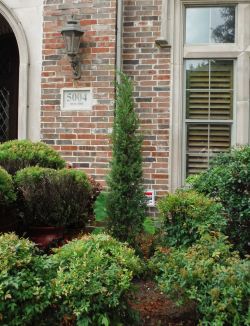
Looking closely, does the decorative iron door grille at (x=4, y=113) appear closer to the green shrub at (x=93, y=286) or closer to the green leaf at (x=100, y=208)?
the green leaf at (x=100, y=208)

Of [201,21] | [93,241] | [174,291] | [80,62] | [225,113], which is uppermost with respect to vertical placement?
[201,21]

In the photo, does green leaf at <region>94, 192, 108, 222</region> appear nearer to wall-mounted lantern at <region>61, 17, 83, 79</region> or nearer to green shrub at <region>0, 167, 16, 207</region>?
green shrub at <region>0, 167, 16, 207</region>

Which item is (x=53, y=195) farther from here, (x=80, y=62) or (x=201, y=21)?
(x=201, y=21)

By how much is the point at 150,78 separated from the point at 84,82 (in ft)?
2.82

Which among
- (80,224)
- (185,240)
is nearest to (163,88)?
(80,224)

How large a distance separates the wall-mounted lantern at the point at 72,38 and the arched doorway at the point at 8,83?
1866 mm

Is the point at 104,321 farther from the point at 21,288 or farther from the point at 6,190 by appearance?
the point at 6,190

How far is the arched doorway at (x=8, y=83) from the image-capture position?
8844 millimetres

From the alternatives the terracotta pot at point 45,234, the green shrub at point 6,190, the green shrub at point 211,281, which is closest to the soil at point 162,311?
the green shrub at point 211,281

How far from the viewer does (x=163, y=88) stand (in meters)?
7.38

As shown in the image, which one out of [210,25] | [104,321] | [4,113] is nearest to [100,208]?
[104,321]

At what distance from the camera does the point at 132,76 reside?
7.47 metres

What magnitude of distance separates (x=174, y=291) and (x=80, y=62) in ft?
13.4

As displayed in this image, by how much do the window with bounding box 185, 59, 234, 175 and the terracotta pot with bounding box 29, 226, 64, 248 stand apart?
2.29 metres
